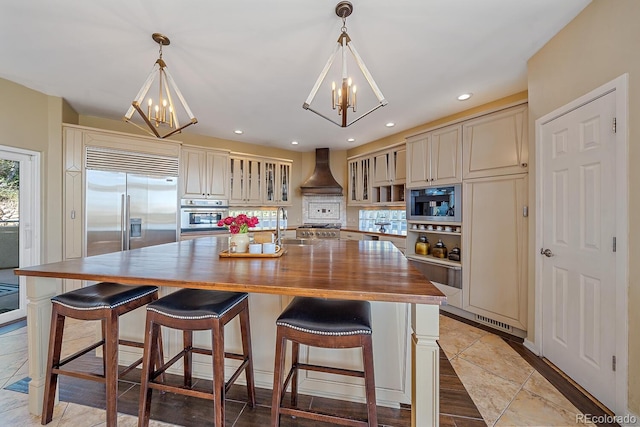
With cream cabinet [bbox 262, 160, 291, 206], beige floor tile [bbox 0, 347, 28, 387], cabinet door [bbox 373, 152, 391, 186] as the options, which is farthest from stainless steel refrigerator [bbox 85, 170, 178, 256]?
cabinet door [bbox 373, 152, 391, 186]

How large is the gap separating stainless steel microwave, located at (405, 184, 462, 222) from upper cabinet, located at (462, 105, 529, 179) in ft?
1.03

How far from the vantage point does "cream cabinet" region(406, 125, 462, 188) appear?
313 centimetres

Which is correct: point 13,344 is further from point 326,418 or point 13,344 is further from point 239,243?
point 326,418

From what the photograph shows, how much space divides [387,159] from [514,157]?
206 centimetres

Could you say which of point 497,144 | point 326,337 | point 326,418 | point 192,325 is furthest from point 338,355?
point 497,144

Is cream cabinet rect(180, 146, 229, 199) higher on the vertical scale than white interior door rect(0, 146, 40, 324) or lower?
higher

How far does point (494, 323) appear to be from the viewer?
2.79 meters

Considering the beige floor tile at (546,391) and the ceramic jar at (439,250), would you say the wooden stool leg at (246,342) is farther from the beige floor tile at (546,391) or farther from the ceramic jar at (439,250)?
the ceramic jar at (439,250)

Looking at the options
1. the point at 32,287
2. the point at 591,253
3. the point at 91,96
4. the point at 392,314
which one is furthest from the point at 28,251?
the point at 591,253

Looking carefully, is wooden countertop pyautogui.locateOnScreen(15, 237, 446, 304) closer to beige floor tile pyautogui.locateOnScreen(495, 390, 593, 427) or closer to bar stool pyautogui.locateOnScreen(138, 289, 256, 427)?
bar stool pyautogui.locateOnScreen(138, 289, 256, 427)

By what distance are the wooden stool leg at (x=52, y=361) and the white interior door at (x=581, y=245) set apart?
3376 mm

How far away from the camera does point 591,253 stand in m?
1.75

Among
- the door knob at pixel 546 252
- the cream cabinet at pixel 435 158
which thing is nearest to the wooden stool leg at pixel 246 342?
the door knob at pixel 546 252

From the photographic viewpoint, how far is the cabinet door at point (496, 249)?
8.37ft
